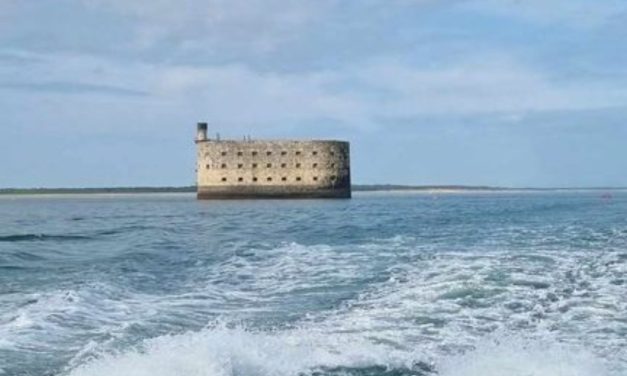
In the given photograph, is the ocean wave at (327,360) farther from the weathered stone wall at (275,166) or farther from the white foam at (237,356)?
the weathered stone wall at (275,166)

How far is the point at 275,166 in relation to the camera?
75812mm

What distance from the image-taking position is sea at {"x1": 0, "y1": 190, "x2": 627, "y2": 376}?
9.20 m

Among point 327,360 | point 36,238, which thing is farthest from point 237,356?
point 36,238

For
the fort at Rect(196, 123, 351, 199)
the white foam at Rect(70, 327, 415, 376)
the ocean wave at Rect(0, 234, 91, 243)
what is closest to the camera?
the white foam at Rect(70, 327, 415, 376)

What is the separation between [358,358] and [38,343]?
3877 mm

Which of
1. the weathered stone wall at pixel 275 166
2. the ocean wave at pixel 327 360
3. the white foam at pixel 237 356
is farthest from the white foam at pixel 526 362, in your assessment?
the weathered stone wall at pixel 275 166

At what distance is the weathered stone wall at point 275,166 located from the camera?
75125 mm

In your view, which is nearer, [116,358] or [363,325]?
[116,358]

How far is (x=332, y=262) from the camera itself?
1972 cm

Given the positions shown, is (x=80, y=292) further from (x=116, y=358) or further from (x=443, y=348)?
(x=443, y=348)

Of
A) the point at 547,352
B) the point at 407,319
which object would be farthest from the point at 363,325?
the point at 547,352

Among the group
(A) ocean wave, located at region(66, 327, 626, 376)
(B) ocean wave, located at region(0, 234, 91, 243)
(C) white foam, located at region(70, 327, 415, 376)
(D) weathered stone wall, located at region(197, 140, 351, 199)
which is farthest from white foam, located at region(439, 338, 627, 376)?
(D) weathered stone wall, located at region(197, 140, 351, 199)

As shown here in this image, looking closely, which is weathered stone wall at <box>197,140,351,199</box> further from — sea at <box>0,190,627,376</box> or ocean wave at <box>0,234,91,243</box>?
sea at <box>0,190,627,376</box>

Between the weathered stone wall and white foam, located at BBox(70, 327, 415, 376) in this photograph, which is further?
the weathered stone wall
